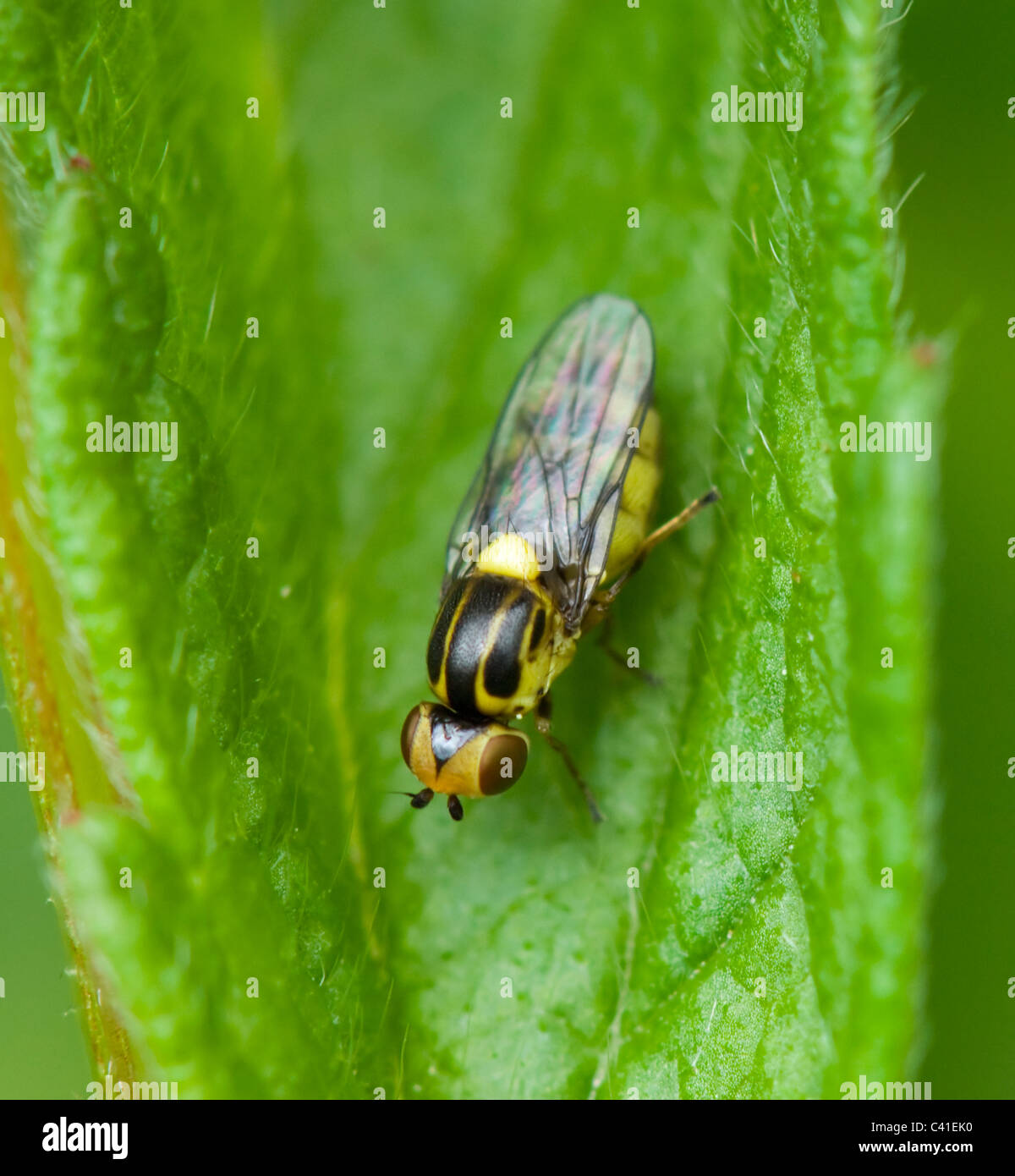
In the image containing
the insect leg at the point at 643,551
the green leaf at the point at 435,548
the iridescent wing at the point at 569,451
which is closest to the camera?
the green leaf at the point at 435,548

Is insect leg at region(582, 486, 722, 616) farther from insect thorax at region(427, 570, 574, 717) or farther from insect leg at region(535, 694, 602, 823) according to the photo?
insect leg at region(535, 694, 602, 823)

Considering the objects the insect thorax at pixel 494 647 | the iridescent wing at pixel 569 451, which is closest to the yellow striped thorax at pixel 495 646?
the insect thorax at pixel 494 647

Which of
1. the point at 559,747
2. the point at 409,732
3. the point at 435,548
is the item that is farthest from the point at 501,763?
the point at 435,548

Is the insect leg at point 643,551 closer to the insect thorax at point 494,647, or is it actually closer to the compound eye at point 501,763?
the insect thorax at point 494,647
